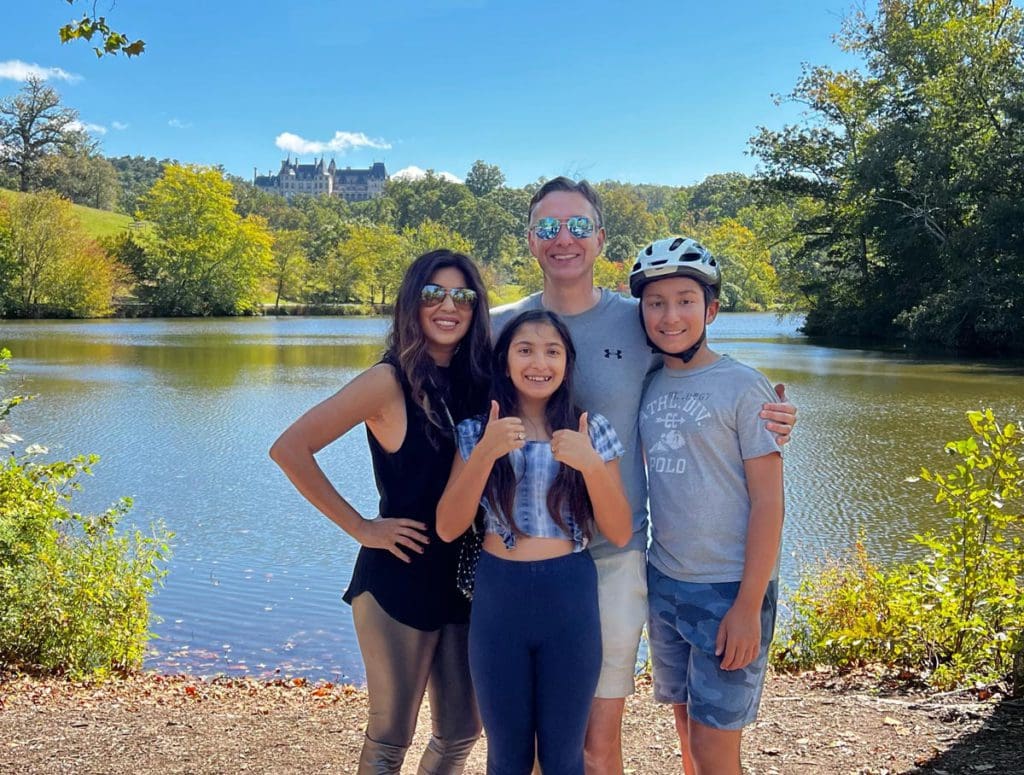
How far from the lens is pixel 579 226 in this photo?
102 inches

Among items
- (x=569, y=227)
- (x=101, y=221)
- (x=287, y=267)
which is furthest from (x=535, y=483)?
(x=101, y=221)

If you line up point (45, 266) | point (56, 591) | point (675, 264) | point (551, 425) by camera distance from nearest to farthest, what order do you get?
point (551, 425) → point (675, 264) → point (56, 591) → point (45, 266)

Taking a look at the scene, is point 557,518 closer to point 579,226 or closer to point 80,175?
point 579,226

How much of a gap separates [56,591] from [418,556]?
354cm

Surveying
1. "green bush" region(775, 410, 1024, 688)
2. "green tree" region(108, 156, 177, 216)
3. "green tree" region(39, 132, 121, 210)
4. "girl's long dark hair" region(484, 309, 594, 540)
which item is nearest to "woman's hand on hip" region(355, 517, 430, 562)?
"girl's long dark hair" region(484, 309, 594, 540)

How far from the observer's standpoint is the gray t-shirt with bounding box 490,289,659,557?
247 centimetres

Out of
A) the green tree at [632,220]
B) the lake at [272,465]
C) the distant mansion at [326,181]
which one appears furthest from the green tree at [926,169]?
the distant mansion at [326,181]

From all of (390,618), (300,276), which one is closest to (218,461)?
(390,618)

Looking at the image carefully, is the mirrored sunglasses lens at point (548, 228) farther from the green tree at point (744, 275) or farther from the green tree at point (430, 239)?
the green tree at point (430, 239)

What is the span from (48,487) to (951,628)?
16.5 feet

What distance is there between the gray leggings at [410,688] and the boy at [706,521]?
1.79ft

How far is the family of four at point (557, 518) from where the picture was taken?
2117 millimetres

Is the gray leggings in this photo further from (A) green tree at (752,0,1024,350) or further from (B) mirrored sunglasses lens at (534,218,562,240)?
(A) green tree at (752,0,1024,350)

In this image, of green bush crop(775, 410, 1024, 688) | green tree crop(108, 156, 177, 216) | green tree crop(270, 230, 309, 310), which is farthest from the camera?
green tree crop(108, 156, 177, 216)
